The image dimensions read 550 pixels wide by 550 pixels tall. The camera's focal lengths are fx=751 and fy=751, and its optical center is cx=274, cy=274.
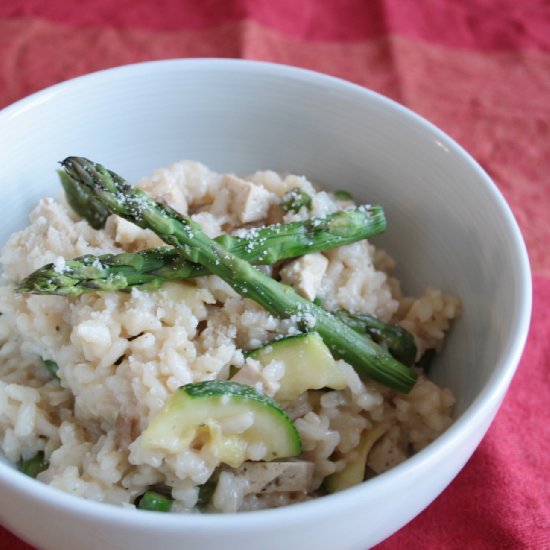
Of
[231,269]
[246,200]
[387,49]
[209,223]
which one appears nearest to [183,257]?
[231,269]

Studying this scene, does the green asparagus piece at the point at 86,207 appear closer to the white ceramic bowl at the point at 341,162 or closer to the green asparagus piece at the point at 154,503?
the white ceramic bowl at the point at 341,162

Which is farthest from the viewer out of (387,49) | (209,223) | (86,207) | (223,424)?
(387,49)

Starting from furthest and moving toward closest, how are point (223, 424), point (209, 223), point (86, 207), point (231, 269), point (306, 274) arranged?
point (86, 207) < point (209, 223) < point (306, 274) < point (231, 269) < point (223, 424)

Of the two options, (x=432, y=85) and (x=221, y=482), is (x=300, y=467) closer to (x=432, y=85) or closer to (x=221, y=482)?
(x=221, y=482)

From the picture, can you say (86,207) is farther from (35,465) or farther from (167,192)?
(35,465)

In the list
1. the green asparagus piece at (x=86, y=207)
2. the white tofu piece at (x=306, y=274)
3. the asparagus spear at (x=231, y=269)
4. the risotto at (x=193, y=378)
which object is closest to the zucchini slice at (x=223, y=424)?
the risotto at (x=193, y=378)

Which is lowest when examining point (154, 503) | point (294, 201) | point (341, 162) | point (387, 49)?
point (387, 49)
